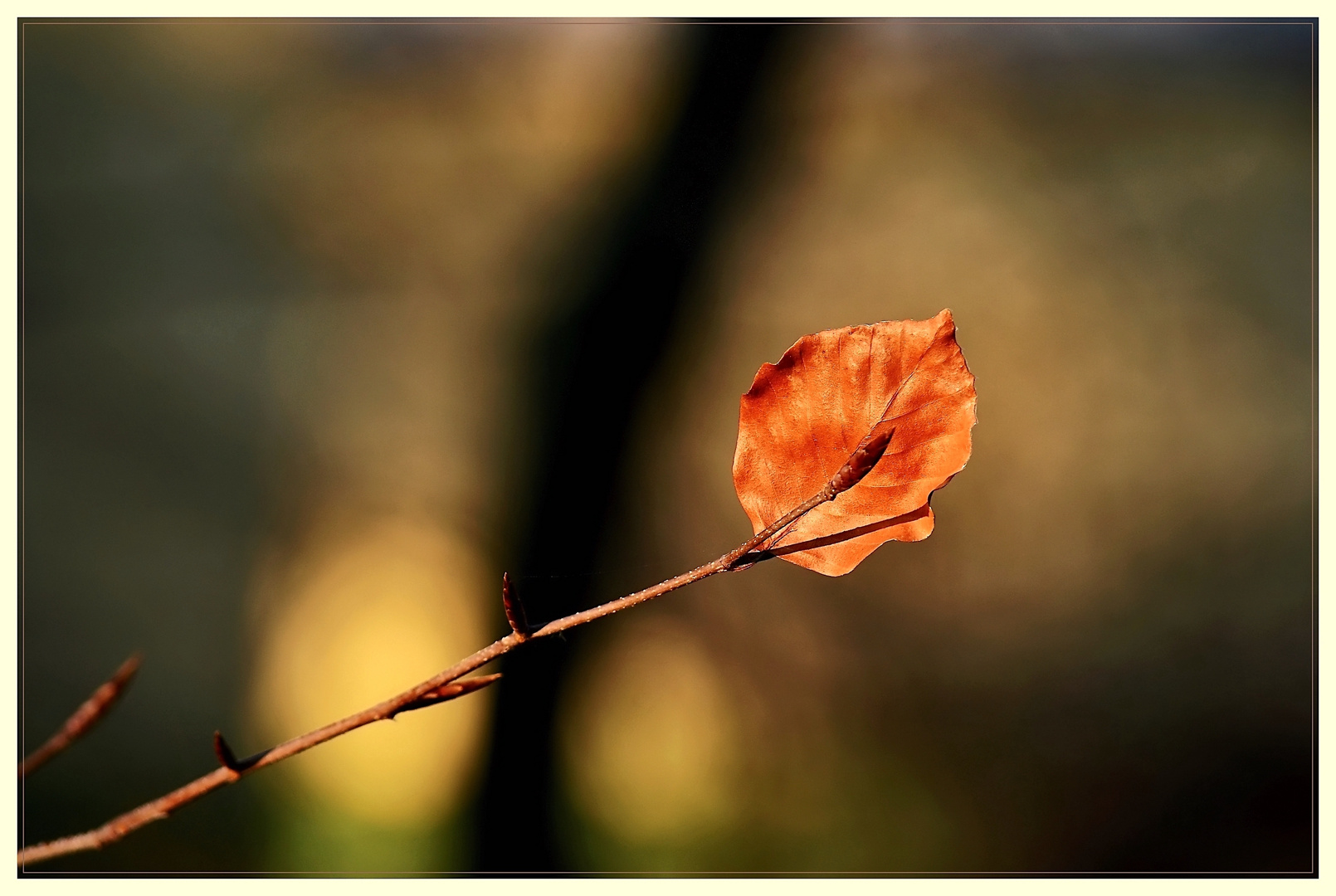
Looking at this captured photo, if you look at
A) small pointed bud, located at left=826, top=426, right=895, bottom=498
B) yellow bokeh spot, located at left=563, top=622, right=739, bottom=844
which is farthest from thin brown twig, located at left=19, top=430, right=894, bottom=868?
yellow bokeh spot, located at left=563, top=622, right=739, bottom=844

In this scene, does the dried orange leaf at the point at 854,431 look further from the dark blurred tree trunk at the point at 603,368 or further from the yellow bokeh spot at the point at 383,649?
the yellow bokeh spot at the point at 383,649

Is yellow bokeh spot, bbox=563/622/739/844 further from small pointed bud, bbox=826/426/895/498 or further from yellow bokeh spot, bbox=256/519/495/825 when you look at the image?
small pointed bud, bbox=826/426/895/498

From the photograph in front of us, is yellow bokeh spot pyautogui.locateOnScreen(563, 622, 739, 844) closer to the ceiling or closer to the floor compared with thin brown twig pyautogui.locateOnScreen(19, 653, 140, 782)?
closer to the floor

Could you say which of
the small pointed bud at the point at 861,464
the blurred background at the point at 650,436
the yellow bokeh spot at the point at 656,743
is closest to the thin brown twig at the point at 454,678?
the small pointed bud at the point at 861,464

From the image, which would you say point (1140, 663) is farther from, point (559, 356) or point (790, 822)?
point (559, 356)

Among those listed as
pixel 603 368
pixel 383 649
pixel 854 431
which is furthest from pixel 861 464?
pixel 383 649

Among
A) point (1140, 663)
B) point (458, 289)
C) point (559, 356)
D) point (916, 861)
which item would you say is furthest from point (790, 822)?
point (458, 289)
